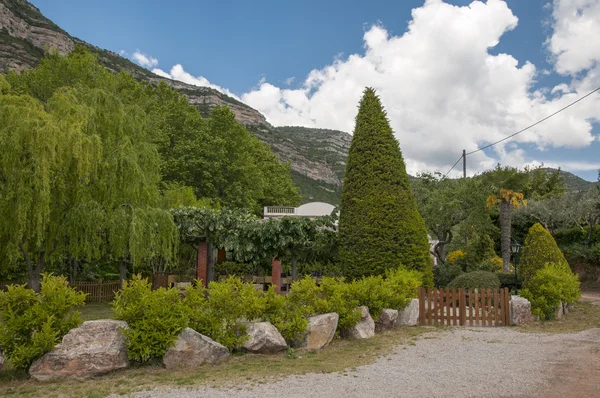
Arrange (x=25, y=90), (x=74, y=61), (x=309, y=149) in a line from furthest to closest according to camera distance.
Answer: (x=309, y=149) < (x=74, y=61) < (x=25, y=90)

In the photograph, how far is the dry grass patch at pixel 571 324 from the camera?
9.89 m

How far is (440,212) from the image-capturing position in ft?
64.6

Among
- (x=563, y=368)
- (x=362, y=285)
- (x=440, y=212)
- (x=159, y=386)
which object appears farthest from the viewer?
(x=440, y=212)

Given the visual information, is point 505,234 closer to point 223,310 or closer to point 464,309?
point 464,309

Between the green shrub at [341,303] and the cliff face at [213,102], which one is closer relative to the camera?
the green shrub at [341,303]

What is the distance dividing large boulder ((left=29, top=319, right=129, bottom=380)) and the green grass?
21.4 ft

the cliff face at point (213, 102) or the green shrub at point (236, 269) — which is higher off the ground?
the cliff face at point (213, 102)

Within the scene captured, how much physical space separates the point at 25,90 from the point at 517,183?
25392mm

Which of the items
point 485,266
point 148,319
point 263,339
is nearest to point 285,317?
point 263,339

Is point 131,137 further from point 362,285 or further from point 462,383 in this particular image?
point 462,383

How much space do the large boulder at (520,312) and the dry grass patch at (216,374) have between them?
4641mm

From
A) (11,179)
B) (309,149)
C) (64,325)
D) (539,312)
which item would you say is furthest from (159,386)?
(309,149)

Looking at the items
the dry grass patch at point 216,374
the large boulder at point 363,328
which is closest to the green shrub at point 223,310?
the dry grass patch at point 216,374

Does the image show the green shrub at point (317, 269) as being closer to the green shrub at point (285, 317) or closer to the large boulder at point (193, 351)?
the green shrub at point (285, 317)
